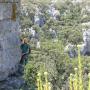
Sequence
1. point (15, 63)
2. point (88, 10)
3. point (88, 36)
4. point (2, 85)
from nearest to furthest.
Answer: point (2, 85), point (15, 63), point (88, 36), point (88, 10)

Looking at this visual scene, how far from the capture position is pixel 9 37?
21.4 ft

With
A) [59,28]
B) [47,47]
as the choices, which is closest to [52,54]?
[47,47]

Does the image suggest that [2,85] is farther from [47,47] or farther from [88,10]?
[88,10]

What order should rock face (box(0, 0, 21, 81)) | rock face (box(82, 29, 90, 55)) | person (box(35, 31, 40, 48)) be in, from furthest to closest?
rock face (box(82, 29, 90, 55)) → person (box(35, 31, 40, 48)) → rock face (box(0, 0, 21, 81))

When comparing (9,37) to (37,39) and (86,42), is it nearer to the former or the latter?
(37,39)

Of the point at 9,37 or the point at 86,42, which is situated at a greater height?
the point at 9,37

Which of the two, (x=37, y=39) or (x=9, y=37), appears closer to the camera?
(x=9, y=37)

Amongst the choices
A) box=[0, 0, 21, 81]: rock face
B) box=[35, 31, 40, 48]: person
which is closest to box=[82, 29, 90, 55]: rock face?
box=[35, 31, 40, 48]: person

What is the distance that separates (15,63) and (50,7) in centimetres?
3509

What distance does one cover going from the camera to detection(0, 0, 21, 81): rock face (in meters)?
6.36

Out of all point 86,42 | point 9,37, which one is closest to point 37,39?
point 86,42

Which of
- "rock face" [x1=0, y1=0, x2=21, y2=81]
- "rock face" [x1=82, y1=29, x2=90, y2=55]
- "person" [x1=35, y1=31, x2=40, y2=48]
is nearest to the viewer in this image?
"rock face" [x1=0, y1=0, x2=21, y2=81]

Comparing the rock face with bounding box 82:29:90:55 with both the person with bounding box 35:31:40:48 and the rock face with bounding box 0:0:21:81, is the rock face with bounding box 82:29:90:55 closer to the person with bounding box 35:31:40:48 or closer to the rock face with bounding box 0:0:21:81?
the person with bounding box 35:31:40:48

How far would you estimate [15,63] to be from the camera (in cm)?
671
